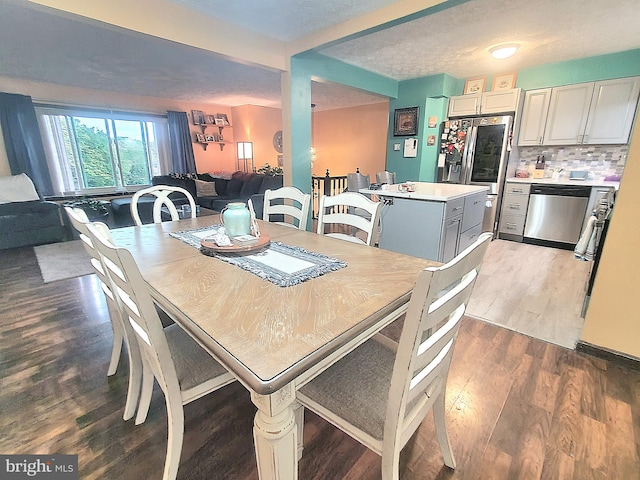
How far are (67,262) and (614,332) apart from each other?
4.97 m

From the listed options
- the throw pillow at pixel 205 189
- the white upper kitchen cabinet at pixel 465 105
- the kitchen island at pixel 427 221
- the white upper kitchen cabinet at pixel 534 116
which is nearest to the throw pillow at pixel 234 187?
the throw pillow at pixel 205 189

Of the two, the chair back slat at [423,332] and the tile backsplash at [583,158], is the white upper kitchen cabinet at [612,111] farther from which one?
the chair back slat at [423,332]

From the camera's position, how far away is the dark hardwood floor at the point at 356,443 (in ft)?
3.86

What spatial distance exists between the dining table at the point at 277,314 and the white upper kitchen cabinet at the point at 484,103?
404cm

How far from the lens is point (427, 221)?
9.02ft

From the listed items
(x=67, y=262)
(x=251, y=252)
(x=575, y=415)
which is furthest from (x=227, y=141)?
(x=575, y=415)

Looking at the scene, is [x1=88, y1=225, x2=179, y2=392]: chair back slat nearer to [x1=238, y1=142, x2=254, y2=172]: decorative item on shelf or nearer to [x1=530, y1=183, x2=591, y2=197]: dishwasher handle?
[x1=530, y1=183, x2=591, y2=197]: dishwasher handle

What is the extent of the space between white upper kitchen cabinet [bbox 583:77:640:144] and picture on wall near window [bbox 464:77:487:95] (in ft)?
4.47

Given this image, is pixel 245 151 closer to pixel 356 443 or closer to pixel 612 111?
pixel 612 111

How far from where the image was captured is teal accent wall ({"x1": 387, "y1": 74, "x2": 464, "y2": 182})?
4.63m

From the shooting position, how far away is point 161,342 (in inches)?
37.3

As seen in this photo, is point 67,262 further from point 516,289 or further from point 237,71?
point 516,289

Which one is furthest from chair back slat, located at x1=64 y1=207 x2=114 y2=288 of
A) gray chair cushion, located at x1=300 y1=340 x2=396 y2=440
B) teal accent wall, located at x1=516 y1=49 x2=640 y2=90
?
teal accent wall, located at x1=516 y1=49 x2=640 y2=90

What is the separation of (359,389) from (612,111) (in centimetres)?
480
